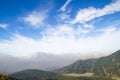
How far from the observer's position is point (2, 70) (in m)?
45.8

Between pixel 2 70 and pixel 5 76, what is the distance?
6.92ft

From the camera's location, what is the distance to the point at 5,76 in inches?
1757
